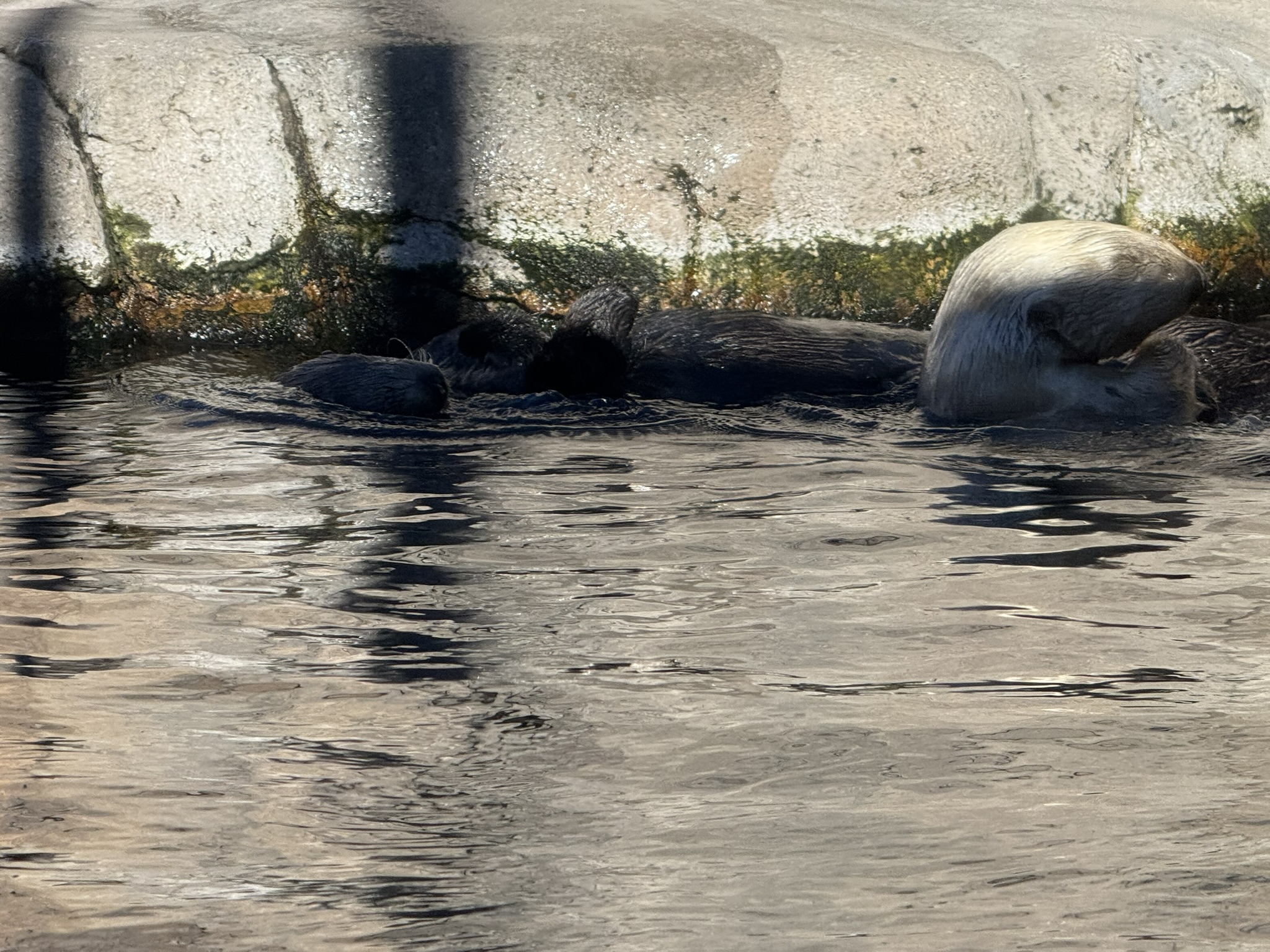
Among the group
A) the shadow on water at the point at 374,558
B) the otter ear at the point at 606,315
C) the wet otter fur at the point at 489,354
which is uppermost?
the otter ear at the point at 606,315

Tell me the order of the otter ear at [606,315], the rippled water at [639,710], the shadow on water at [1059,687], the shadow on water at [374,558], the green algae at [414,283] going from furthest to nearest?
the green algae at [414,283] < the otter ear at [606,315] < the shadow on water at [1059,687] < the shadow on water at [374,558] < the rippled water at [639,710]

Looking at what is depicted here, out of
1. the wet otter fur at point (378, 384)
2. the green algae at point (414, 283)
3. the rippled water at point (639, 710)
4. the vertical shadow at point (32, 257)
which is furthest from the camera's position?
the green algae at point (414, 283)

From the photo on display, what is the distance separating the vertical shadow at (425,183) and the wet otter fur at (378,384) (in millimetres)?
729

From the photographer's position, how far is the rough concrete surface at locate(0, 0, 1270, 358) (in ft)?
17.3

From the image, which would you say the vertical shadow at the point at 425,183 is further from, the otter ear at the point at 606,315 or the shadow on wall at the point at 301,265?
the otter ear at the point at 606,315

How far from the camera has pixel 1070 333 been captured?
13.3 feet

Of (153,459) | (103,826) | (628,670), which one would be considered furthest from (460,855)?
(153,459)

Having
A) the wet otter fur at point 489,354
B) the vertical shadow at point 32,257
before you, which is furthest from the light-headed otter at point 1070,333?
the vertical shadow at point 32,257

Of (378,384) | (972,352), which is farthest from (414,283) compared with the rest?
(972,352)

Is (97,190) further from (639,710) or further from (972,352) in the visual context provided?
(639,710)

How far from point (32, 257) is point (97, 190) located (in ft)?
1.01

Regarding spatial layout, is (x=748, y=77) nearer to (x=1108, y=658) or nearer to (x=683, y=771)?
(x=1108, y=658)

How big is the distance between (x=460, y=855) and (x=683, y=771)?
30 centimetres

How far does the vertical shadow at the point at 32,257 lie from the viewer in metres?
5.17
